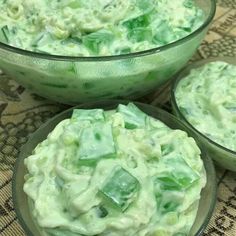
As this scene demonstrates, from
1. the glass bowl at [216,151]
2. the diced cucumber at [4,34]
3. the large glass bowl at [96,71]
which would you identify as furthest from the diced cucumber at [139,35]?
the diced cucumber at [4,34]

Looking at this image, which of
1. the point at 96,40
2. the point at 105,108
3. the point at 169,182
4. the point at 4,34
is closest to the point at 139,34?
the point at 96,40

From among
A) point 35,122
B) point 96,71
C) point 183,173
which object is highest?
point 96,71

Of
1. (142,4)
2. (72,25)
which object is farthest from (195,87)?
(72,25)

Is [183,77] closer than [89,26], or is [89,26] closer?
[89,26]

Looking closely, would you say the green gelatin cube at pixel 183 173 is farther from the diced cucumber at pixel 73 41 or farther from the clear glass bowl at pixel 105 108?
the diced cucumber at pixel 73 41

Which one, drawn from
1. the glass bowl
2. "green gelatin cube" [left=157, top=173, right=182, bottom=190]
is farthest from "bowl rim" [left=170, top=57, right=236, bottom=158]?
"green gelatin cube" [left=157, top=173, right=182, bottom=190]

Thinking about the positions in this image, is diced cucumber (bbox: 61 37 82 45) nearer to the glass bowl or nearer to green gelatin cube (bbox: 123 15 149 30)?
green gelatin cube (bbox: 123 15 149 30)

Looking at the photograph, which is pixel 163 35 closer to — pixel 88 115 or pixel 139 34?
pixel 139 34
